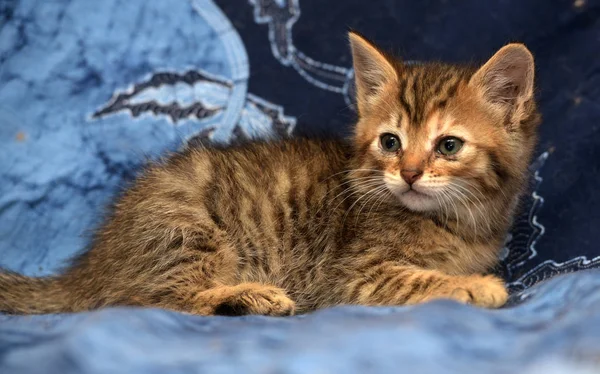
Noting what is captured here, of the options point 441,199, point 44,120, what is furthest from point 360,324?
point 44,120

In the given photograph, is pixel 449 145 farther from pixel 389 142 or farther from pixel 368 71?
pixel 368 71

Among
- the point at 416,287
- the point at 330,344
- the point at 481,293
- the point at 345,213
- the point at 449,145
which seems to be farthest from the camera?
the point at 345,213

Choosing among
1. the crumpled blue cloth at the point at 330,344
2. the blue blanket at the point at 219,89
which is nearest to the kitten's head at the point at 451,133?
the blue blanket at the point at 219,89

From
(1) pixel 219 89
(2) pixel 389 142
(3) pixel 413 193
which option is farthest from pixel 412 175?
(1) pixel 219 89

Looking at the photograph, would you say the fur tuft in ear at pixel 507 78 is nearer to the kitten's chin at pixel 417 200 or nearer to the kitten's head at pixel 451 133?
the kitten's head at pixel 451 133

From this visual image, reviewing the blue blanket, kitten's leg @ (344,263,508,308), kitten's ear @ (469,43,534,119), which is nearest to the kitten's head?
kitten's ear @ (469,43,534,119)

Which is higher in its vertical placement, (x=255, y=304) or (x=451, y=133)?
(x=451, y=133)
